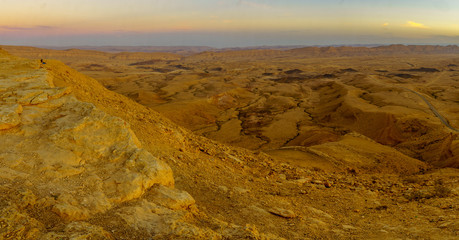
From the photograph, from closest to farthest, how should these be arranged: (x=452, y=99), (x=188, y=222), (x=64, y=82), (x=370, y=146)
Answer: (x=188, y=222), (x=64, y=82), (x=370, y=146), (x=452, y=99)

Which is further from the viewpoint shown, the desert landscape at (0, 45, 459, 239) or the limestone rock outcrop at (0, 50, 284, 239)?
the desert landscape at (0, 45, 459, 239)

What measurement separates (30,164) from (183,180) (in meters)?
3.78

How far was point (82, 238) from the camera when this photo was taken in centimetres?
418

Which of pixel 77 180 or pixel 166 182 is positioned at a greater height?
pixel 77 180

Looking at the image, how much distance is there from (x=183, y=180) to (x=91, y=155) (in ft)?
8.66

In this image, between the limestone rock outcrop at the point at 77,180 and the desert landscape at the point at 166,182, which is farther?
the desert landscape at the point at 166,182

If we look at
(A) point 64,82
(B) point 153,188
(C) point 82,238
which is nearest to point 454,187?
(B) point 153,188

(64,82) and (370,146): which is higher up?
(64,82)

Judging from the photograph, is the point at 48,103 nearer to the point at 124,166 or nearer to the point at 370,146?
the point at 124,166

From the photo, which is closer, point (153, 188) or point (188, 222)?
point (188, 222)

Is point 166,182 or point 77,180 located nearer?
point 77,180

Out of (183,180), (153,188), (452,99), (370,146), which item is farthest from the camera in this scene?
(452,99)

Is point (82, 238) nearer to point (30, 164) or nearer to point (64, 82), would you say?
point (30, 164)

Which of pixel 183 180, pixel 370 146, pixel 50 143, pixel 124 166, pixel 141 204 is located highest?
pixel 50 143
